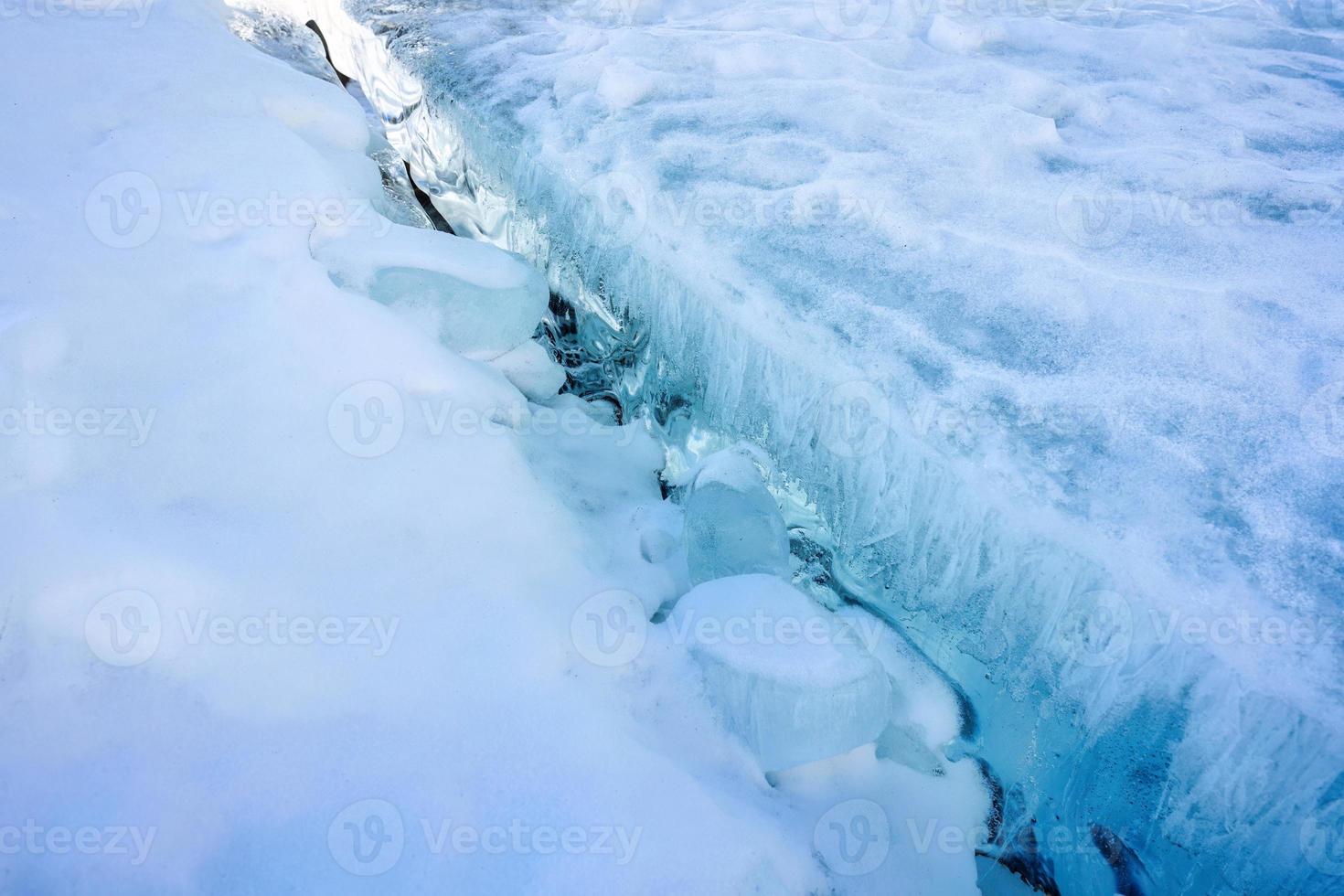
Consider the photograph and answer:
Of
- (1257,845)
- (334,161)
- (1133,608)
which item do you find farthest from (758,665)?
(334,161)

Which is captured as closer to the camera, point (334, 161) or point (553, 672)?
point (553, 672)

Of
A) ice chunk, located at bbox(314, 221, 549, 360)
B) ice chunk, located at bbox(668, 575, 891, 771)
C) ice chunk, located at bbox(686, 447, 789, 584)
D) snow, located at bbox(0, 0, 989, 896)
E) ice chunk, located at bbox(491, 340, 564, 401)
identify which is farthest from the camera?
ice chunk, located at bbox(491, 340, 564, 401)

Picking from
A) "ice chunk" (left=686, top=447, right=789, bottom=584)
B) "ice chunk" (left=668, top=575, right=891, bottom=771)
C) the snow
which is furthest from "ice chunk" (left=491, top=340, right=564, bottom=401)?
"ice chunk" (left=668, top=575, right=891, bottom=771)

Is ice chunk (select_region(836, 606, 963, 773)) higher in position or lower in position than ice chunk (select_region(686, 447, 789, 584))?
lower

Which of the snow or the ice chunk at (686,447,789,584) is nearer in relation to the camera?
the snow

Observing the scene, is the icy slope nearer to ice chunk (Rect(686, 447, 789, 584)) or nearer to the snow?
ice chunk (Rect(686, 447, 789, 584))

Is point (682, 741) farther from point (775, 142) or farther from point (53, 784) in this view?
point (775, 142)

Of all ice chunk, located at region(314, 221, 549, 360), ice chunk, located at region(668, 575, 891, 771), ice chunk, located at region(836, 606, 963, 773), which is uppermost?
ice chunk, located at region(314, 221, 549, 360)
